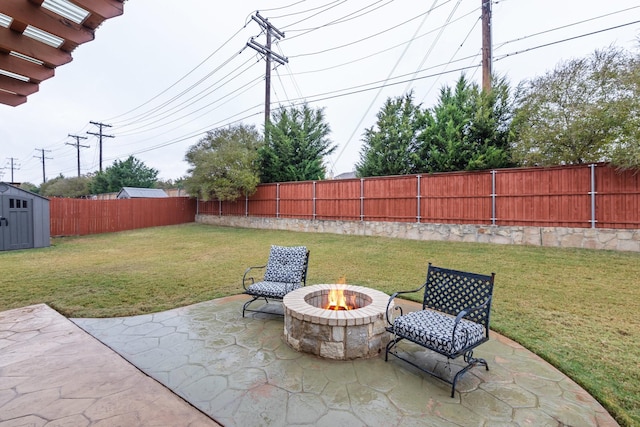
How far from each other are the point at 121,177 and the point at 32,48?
36.4 meters

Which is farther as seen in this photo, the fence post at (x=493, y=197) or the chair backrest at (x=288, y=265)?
the fence post at (x=493, y=197)

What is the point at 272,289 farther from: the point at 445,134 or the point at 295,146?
the point at 295,146

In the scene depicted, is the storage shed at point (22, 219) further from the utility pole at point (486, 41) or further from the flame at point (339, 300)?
the utility pole at point (486, 41)

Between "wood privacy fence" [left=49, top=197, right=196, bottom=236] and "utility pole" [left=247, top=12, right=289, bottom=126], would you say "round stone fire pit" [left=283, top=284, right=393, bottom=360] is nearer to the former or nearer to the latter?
"utility pole" [left=247, top=12, right=289, bottom=126]

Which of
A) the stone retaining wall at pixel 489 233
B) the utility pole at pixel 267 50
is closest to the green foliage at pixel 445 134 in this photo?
the stone retaining wall at pixel 489 233

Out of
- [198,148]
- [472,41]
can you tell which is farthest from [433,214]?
[198,148]

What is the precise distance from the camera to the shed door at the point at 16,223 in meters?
9.97

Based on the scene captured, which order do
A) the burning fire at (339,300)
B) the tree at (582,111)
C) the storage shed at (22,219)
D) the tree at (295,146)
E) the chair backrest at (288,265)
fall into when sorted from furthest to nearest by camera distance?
the tree at (295,146)
the storage shed at (22,219)
the tree at (582,111)
the chair backrest at (288,265)
the burning fire at (339,300)

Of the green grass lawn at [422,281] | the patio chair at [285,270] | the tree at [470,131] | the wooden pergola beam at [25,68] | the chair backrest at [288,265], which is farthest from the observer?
the tree at [470,131]

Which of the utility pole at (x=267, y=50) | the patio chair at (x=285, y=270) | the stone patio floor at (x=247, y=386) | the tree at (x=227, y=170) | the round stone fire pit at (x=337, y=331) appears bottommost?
the stone patio floor at (x=247, y=386)

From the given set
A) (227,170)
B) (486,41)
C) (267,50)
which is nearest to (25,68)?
(486,41)

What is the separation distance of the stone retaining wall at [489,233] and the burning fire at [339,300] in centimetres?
761

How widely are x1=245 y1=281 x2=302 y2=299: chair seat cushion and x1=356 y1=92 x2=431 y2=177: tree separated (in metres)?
10.6

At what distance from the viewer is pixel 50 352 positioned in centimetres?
294
